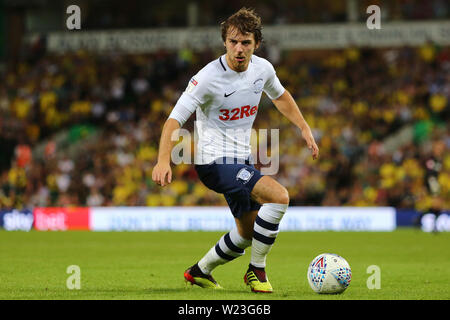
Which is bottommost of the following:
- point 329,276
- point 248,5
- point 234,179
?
point 329,276

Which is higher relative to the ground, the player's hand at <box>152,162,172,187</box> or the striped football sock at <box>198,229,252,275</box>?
the player's hand at <box>152,162,172,187</box>

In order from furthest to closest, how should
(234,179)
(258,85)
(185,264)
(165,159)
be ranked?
(185,264), (258,85), (234,179), (165,159)

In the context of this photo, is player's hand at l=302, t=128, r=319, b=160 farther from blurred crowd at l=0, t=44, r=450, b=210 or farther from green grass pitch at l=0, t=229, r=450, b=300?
blurred crowd at l=0, t=44, r=450, b=210

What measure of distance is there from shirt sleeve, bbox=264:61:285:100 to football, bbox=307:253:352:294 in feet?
5.65

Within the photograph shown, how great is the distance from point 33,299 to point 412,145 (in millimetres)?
17937

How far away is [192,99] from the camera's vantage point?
7508 mm

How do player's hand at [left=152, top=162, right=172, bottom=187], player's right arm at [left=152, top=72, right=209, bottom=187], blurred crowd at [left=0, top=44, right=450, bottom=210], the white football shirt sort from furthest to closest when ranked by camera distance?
1. blurred crowd at [left=0, top=44, right=450, bottom=210]
2. the white football shirt
3. player's right arm at [left=152, top=72, right=209, bottom=187]
4. player's hand at [left=152, top=162, right=172, bottom=187]

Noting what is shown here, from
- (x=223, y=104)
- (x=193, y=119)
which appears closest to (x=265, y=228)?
(x=223, y=104)

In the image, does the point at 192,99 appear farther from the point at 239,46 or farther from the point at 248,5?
the point at 248,5

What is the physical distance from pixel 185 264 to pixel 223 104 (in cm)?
455

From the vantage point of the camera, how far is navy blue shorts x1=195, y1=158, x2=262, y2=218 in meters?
7.50

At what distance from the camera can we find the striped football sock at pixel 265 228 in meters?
7.49

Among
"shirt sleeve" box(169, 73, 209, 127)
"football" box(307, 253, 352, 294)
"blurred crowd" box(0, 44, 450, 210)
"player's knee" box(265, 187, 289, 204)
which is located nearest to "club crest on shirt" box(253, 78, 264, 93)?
"shirt sleeve" box(169, 73, 209, 127)

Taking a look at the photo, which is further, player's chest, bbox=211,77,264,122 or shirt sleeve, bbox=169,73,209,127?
player's chest, bbox=211,77,264,122
